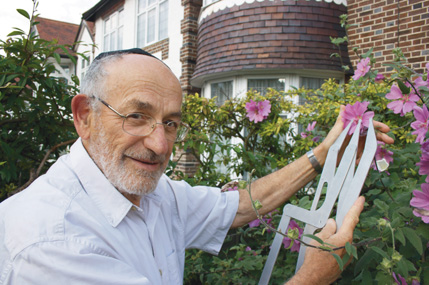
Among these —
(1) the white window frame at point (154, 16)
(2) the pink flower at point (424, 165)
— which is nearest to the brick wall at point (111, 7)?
(1) the white window frame at point (154, 16)

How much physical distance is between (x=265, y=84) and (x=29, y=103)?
15.3 ft

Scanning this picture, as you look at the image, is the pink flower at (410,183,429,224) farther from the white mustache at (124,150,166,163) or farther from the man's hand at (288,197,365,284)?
the white mustache at (124,150,166,163)

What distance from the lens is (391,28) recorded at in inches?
192

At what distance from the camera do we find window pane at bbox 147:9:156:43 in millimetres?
10180

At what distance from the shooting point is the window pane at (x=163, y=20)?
31.1 feet

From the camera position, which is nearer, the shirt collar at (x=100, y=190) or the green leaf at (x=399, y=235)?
the green leaf at (x=399, y=235)

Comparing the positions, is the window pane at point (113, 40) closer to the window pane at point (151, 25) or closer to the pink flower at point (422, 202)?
the window pane at point (151, 25)

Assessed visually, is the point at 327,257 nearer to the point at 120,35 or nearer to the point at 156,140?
the point at 156,140

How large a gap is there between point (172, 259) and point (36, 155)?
187 centimetres

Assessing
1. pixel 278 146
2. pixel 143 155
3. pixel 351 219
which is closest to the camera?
pixel 351 219

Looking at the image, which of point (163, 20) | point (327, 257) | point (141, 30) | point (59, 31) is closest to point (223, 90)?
point (163, 20)

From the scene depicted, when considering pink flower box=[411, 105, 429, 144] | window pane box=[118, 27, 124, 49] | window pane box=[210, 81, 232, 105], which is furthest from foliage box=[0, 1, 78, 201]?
window pane box=[118, 27, 124, 49]

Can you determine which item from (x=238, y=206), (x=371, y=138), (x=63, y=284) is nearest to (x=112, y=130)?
(x=63, y=284)

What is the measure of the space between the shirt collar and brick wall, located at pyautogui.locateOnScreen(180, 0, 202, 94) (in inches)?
272
